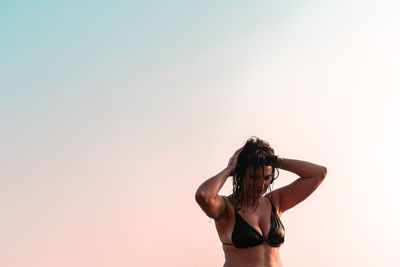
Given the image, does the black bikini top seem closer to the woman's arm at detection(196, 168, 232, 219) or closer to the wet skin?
the wet skin

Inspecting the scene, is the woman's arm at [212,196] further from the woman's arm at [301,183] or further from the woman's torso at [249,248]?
the woman's arm at [301,183]

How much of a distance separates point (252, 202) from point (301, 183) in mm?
746

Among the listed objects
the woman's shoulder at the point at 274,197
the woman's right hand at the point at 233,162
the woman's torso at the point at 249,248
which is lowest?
the woman's torso at the point at 249,248

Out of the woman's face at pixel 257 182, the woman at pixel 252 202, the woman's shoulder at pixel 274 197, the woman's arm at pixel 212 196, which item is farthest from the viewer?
the woman's shoulder at pixel 274 197

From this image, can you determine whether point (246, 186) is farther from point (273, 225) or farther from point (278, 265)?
point (278, 265)

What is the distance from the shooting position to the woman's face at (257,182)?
6.90 metres

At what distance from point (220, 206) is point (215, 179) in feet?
1.07

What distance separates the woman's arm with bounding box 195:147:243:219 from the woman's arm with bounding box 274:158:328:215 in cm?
97

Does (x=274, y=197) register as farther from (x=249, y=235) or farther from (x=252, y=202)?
(x=249, y=235)

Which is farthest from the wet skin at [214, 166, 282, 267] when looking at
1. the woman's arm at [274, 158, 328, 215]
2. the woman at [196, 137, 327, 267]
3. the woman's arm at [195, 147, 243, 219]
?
the woman's arm at [274, 158, 328, 215]

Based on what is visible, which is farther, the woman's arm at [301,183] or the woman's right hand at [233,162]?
the woman's arm at [301,183]

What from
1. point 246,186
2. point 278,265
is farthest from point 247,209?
point 278,265

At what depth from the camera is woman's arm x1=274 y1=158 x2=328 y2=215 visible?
732 cm

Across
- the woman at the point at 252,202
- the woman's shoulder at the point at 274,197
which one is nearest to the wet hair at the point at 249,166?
the woman at the point at 252,202
